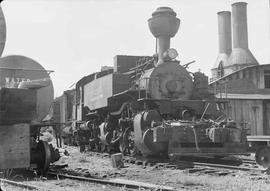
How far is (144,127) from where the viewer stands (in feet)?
32.9

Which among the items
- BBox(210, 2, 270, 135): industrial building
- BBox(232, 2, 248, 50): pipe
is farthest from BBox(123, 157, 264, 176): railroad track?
BBox(232, 2, 248, 50): pipe

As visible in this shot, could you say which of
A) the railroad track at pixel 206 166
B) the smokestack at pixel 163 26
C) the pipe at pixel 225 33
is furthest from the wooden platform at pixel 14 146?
the pipe at pixel 225 33

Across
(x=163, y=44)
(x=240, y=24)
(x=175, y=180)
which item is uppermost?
(x=240, y=24)

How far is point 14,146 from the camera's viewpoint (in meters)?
6.71

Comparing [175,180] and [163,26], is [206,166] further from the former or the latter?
[163,26]

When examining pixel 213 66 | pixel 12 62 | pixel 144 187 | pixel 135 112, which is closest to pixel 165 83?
pixel 135 112

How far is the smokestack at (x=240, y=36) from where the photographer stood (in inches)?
1924

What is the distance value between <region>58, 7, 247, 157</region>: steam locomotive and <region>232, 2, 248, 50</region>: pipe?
3809cm

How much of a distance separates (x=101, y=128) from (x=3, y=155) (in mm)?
6508

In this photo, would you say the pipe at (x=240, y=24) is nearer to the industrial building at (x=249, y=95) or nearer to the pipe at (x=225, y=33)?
the pipe at (x=225, y=33)

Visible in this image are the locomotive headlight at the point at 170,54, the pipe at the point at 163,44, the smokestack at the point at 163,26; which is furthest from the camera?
the pipe at the point at 163,44

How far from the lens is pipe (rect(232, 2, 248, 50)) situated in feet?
161

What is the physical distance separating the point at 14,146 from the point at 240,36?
150 feet

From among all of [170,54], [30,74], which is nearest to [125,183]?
[30,74]
